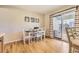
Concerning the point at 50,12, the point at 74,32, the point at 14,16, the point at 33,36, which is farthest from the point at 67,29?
the point at 14,16

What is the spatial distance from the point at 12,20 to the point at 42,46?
2.65 ft

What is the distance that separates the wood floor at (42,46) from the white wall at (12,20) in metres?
0.17

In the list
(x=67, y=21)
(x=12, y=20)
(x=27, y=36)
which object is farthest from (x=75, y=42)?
(x=12, y=20)

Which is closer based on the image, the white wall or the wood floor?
the white wall

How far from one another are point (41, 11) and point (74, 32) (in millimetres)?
706

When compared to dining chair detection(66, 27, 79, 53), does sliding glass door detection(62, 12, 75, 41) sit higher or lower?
higher

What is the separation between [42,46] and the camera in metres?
1.85

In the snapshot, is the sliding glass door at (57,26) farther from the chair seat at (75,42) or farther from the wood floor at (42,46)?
the chair seat at (75,42)

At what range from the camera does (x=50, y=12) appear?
168 centimetres

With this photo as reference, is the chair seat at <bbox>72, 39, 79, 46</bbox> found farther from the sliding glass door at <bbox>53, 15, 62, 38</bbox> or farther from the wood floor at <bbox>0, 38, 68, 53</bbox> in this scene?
the sliding glass door at <bbox>53, 15, 62, 38</bbox>

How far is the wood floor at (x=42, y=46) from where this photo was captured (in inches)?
62.5

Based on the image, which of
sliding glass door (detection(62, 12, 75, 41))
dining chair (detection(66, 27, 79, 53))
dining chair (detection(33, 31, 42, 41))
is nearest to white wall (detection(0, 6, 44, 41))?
dining chair (detection(33, 31, 42, 41))

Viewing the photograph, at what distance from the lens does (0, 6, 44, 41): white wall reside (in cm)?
148

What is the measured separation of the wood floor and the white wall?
6.8 inches
